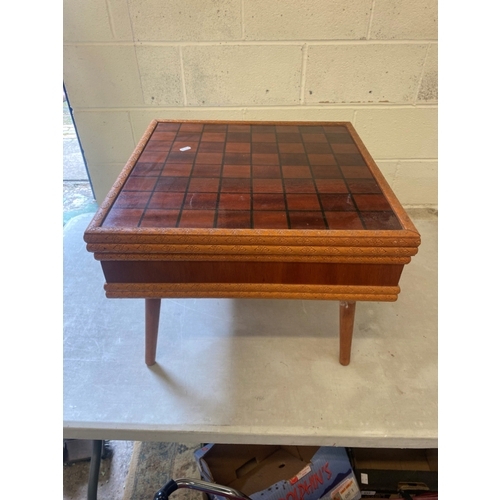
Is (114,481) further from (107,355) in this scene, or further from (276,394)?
(276,394)

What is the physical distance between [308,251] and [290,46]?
0.78m

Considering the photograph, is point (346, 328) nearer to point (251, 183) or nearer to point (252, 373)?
point (252, 373)

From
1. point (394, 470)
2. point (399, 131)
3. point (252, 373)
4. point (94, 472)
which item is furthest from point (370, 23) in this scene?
point (94, 472)

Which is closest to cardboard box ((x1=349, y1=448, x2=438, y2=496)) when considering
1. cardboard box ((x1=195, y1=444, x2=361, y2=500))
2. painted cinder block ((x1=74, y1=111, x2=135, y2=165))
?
cardboard box ((x1=195, y1=444, x2=361, y2=500))

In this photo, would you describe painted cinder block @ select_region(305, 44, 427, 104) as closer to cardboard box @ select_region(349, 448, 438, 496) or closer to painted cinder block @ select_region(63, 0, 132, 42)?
painted cinder block @ select_region(63, 0, 132, 42)

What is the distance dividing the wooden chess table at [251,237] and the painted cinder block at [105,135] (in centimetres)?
57

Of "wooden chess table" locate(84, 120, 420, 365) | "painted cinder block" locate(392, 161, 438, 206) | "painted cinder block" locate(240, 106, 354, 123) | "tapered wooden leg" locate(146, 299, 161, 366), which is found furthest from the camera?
"painted cinder block" locate(392, 161, 438, 206)

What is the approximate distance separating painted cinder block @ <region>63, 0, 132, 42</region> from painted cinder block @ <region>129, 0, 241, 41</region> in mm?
28

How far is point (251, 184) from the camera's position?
2.27ft

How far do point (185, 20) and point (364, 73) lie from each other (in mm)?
522

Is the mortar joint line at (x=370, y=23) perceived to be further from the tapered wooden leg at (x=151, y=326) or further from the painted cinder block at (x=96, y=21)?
the tapered wooden leg at (x=151, y=326)

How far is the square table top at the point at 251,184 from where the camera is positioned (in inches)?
23.3

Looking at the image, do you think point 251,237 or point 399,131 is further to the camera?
point 399,131

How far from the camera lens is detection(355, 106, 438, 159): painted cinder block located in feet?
3.96
